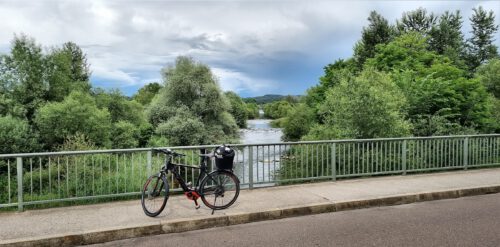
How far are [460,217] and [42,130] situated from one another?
2302 centimetres

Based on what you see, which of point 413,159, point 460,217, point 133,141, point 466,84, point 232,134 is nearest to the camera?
point 460,217

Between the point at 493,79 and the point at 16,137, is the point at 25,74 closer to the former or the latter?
the point at 16,137

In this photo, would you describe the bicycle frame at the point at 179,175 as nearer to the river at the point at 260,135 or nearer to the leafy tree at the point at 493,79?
the river at the point at 260,135

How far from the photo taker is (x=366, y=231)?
5.22 metres

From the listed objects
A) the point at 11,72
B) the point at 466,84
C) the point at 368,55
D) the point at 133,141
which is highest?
the point at 368,55

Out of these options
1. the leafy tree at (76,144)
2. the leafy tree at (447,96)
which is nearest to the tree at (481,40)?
the leafy tree at (447,96)

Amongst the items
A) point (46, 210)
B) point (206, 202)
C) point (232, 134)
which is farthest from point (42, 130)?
point (206, 202)

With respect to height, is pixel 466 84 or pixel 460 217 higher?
pixel 466 84

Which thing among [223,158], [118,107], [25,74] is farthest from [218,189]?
[118,107]

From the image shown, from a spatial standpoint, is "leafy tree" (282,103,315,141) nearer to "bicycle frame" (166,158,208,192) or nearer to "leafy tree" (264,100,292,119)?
"bicycle frame" (166,158,208,192)

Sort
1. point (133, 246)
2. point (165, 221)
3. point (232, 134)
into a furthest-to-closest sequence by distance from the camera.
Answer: point (232, 134) < point (165, 221) < point (133, 246)

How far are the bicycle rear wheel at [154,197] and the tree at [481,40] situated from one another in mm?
60147

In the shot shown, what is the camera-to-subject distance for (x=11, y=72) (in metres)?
24.1

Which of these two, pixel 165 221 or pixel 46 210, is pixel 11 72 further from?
pixel 165 221
